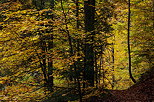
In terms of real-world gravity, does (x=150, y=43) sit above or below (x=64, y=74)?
above

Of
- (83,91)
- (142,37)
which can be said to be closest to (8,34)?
(83,91)

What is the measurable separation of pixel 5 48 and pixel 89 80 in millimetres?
4981

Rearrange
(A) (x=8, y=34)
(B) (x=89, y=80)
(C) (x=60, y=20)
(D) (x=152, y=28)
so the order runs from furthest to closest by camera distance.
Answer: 1. (D) (x=152, y=28)
2. (B) (x=89, y=80)
3. (A) (x=8, y=34)
4. (C) (x=60, y=20)

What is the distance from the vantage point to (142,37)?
980 cm

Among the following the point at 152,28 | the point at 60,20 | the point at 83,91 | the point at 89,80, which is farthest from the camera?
the point at 152,28

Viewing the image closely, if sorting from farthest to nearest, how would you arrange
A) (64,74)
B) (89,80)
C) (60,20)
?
(89,80) → (64,74) → (60,20)

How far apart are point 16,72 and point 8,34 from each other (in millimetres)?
1900

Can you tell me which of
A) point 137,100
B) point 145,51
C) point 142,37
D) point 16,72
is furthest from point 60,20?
point 145,51

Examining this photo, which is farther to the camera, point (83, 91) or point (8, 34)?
point (83, 91)

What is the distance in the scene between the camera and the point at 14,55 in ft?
20.6

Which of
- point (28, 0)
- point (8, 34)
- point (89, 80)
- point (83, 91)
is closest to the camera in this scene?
point (8, 34)

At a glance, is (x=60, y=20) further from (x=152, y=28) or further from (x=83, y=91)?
(x=152, y=28)

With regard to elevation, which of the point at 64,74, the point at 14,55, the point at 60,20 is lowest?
the point at 64,74

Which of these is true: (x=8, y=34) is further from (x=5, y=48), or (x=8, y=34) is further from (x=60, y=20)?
(x=60, y=20)
